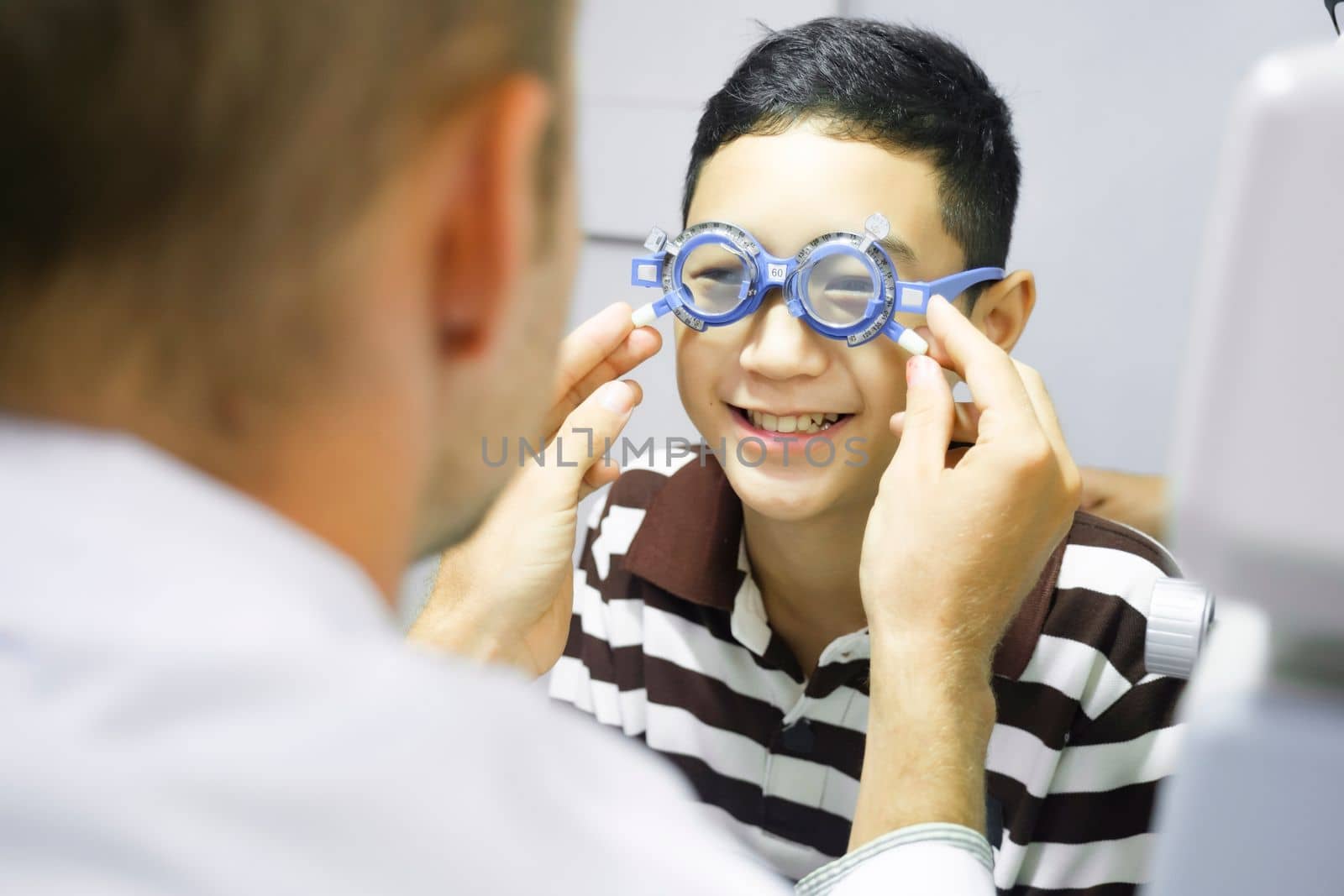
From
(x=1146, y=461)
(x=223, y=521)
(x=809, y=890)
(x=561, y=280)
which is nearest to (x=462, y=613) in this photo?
(x=809, y=890)

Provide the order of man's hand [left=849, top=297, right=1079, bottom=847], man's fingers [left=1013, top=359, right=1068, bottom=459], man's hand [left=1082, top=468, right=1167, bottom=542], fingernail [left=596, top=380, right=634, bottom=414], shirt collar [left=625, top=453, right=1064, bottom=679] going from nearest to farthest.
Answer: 1. man's hand [left=849, top=297, right=1079, bottom=847]
2. man's fingers [left=1013, top=359, right=1068, bottom=459]
3. fingernail [left=596, top=380, right=634, bottom=414]
4. shirt collar [left=625, top=453, right=1064, bottom=679]
5. man's hand [left=1082, top=468, right=1167, bottom=542]

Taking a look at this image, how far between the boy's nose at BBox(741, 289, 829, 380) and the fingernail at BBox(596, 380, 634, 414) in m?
0.14

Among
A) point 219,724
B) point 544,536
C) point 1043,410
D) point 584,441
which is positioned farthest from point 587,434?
point 219,724

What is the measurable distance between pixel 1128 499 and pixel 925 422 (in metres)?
0.57

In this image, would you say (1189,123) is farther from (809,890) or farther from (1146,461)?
(809,890)

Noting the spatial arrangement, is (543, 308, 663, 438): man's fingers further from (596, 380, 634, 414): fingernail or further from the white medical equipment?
the white medical equipment

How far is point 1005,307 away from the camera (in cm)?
120

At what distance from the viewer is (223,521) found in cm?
38

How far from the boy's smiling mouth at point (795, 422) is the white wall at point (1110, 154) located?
1.39 ft

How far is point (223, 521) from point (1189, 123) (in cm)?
142

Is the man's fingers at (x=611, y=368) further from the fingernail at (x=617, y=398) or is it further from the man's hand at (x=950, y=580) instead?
the man's hand at (x=950, y=580)

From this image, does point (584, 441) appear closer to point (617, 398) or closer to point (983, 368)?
point (617, 398)

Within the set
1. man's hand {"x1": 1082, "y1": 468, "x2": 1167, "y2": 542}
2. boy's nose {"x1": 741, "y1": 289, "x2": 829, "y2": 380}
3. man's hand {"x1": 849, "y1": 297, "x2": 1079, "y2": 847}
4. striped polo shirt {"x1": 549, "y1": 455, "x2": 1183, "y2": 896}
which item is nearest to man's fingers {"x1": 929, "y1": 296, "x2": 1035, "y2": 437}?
man's hand {"x1": 849, "y1": 297, "x2": 1079, "y2": 847}

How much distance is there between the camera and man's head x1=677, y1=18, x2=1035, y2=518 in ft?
3.55
